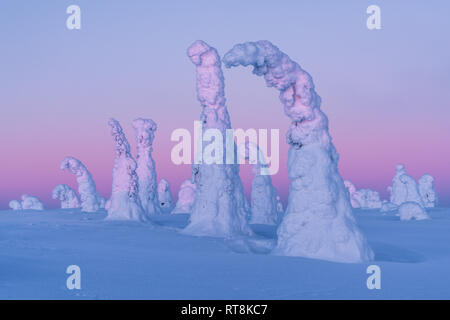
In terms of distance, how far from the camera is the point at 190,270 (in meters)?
9.34

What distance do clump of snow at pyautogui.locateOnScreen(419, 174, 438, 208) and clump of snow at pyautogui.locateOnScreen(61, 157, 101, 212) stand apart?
2991 centimetres

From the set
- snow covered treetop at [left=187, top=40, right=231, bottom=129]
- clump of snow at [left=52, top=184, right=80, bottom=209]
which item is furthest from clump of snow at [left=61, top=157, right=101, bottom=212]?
snow covered treetop at [left=187, top=40, right=231, bottom=129]

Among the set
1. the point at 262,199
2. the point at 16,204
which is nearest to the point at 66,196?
the point at 16,204

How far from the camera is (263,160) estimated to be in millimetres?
25797

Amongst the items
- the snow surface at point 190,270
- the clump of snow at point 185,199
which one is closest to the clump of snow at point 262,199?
the snow surface at point 190,270

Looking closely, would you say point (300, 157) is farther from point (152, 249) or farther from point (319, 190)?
point (152, 249)

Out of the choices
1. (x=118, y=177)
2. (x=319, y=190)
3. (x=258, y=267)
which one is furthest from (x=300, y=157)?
(x=118, y=177)

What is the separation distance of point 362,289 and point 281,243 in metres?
4.16

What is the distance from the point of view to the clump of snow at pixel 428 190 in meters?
46.9

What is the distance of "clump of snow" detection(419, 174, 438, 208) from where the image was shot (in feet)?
154

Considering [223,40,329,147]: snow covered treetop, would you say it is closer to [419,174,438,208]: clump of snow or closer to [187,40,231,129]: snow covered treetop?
[187,40,231,129]: snow covered treetop

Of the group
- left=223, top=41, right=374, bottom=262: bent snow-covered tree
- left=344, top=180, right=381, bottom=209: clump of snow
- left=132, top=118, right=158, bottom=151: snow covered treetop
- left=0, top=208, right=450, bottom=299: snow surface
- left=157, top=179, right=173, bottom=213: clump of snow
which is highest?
left=132, top=118, right=158, bottom=151: snow covered treetop

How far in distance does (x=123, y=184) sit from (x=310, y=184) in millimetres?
11781
